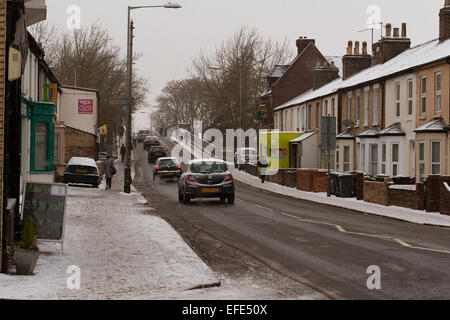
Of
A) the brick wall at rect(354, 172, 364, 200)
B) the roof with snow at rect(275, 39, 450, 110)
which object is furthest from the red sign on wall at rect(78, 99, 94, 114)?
the brick wall at rect(354, 172, 364, 200)

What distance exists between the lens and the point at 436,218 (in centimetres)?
2152

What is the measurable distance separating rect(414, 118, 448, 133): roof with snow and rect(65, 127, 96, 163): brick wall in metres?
29.0

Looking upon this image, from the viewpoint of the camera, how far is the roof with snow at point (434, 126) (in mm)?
27438

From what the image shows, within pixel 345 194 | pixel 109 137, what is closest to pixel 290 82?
pixel 109 137

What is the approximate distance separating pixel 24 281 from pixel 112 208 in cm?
1379

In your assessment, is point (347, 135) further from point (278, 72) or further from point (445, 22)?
point (278, 72)

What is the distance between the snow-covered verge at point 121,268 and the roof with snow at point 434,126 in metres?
14.2

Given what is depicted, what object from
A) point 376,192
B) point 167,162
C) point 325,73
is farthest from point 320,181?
point 325,73

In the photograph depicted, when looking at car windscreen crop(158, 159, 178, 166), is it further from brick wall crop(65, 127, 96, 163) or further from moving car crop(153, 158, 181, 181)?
brick wall crop(65, 127, 96, 163)

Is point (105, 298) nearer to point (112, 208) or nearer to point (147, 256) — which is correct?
point (147, 256)

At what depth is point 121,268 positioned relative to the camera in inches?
434

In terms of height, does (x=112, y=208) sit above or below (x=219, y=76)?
below

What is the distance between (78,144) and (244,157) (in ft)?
69.5

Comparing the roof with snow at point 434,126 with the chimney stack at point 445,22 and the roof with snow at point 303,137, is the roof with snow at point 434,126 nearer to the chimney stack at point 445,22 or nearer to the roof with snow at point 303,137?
the chimney stack at point 445,22
